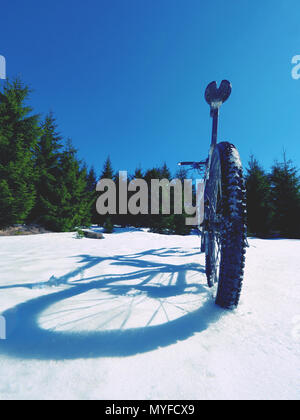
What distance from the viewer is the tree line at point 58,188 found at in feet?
27.9

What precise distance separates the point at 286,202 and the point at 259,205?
1929 mm

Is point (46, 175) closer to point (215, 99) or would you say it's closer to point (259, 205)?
point (215, 99)

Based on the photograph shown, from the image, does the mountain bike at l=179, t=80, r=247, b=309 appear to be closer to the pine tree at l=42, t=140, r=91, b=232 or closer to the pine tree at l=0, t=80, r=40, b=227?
the pine tree at l=0, t=80, r=40, b=227

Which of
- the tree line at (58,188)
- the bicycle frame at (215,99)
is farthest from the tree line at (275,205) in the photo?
the bicycle frame at (215,99)

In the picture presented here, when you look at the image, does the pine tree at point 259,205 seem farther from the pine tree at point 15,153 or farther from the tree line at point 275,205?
the pine tree at point 15,153

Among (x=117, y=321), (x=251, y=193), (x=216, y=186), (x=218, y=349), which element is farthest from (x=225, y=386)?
(x=251, y=193)

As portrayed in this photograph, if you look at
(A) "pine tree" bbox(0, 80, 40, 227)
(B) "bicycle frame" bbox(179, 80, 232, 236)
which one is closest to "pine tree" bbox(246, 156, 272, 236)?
(B) "bicycle frame" bbox(179, 80, 232, 236)

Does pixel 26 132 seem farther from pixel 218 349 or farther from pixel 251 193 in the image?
pixel 251 193

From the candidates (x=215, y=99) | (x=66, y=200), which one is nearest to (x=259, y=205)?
(x=215, y=99)

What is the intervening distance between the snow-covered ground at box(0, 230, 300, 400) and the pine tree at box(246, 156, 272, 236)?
14387mm

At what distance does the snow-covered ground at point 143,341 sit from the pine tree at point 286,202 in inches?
591

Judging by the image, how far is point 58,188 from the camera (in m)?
10.6

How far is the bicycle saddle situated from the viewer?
110 inches
